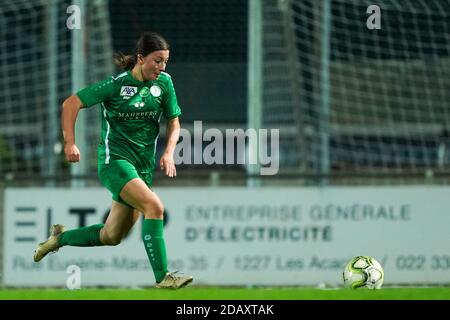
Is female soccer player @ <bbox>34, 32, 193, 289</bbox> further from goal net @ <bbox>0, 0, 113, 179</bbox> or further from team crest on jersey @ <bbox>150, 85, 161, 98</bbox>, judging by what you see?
goal net @ <bbox>0, 0, 113, 179</bbox>

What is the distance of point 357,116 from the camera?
14859mm

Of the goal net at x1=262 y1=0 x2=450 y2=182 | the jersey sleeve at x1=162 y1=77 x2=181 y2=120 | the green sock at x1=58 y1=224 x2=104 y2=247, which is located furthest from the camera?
the goal net at x1=262 y1=0 x2=450 y2=182

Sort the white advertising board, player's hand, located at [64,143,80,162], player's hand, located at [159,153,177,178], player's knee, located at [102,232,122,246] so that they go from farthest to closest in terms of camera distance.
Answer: the white advertising board, player's knee, located at [102,232,122,246], player's hand, located at [159,153,177,178], player's hand, located at [64,143,80,162]

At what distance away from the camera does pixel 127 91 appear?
844 centimetres

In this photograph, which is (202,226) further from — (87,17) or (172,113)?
(172,113)

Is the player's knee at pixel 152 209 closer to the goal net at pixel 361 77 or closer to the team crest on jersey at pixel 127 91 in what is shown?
the team crest on jersey at pixel 127 91

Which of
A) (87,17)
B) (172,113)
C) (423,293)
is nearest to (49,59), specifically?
(87,17)

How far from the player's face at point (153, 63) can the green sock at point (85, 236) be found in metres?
1.25

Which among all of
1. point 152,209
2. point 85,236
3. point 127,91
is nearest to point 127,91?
point 127,91

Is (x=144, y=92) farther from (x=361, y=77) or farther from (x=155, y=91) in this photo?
(x=361, y=77)

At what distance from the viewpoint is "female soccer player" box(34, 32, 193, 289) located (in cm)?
833

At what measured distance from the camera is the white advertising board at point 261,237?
1222 cm

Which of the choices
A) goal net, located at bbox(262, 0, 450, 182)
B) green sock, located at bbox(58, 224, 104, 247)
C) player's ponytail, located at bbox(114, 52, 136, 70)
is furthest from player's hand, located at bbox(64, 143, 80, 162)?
goal net, located at bbox(262, 0, 450, 182)

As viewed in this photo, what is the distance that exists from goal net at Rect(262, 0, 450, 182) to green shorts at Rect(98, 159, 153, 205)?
15.9 feet
